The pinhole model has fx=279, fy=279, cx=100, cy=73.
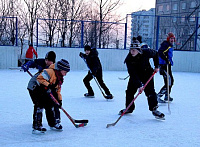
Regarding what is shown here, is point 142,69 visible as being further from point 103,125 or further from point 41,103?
point 41,103

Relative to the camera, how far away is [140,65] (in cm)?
443

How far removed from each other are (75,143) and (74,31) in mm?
11216

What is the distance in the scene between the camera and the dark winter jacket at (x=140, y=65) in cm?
436

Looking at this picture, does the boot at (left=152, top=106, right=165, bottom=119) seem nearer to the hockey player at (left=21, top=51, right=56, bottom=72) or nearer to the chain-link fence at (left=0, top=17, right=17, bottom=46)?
the hockey player at (left=21, top=51, right=56, bottom=72)

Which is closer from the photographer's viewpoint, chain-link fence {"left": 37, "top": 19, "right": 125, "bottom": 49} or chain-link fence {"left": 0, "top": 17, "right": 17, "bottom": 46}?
chain-link fence {"left": 37, "top": 19, "right": 125, "bottom": 49}

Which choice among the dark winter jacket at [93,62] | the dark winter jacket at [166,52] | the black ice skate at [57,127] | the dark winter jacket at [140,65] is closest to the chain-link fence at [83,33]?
the dark winter jacket at [93,62]

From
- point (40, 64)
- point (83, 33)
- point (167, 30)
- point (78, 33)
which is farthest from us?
point (167, 30)

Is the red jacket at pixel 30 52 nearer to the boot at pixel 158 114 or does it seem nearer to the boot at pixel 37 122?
the boot at pixel 158 114

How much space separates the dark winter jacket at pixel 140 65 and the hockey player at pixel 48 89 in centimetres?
130

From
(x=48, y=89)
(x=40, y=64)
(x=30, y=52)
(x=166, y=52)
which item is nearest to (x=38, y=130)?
(x=48, y=89)

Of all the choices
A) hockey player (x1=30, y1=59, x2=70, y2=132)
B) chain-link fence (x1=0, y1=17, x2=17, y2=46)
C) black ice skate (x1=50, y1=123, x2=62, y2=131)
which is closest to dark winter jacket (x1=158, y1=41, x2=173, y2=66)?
hockey player (x1=30, y1=59, x2=70, y2=132)

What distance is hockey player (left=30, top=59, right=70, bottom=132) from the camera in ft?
10.9

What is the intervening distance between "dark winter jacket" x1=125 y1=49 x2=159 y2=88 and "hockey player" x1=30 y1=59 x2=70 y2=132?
4.27 feet

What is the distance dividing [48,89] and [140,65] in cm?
170
